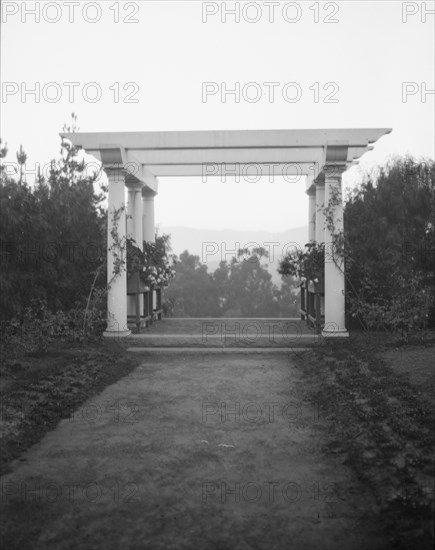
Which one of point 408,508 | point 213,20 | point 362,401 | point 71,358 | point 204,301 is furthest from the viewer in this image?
point 204,301

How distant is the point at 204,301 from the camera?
31016 millimetres

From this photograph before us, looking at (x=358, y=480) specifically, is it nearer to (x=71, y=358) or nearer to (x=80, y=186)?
(x=71, y=358)

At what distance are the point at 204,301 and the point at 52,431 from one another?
26.8m

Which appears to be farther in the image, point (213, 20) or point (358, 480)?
point (213, 20)

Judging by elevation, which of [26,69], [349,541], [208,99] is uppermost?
[26,69]

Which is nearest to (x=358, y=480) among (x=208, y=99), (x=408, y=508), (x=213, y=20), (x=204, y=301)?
(x=408, y=508)

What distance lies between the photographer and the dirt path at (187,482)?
8.39 feet

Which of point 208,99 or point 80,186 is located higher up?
point 208,99

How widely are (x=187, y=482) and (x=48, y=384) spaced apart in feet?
8.89

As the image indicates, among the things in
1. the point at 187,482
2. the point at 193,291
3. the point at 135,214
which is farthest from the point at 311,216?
the point at 193,291

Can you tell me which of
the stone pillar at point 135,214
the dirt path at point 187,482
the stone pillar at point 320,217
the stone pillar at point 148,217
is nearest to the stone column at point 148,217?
the stone pillar at point 148,217

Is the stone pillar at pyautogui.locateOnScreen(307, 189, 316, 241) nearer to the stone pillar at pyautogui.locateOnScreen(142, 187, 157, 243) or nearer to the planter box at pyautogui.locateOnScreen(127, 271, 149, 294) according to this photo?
the stone pillar at pyautogui.locateOnScreen(142, 187, 157, 243)

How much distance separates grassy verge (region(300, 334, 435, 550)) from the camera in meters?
2.64

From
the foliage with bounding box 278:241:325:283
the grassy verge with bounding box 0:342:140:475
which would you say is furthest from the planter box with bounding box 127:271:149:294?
the foliage with bounding box 278:241:325:283
